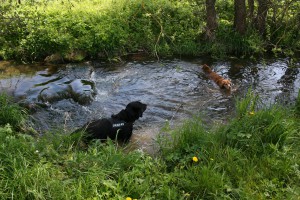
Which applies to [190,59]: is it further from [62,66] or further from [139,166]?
[139,166]

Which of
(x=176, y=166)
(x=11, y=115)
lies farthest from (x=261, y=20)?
(x=11, y=115)

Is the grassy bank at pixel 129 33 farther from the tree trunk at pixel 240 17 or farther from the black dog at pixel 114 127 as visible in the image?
the black dog at pixel 114 127

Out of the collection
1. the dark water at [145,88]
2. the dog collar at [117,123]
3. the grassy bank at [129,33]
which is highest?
the grassy bank at [129,33]

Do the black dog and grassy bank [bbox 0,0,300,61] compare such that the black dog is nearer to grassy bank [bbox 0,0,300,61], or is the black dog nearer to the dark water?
the dark water

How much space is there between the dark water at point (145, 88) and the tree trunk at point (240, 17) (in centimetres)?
121

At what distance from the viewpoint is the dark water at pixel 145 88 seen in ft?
18.7

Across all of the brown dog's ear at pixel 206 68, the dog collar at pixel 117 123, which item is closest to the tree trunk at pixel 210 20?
the brown dog's ear at pixel 206 68

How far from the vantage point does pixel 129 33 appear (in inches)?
352

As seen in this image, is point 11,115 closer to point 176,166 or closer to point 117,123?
point 117,123

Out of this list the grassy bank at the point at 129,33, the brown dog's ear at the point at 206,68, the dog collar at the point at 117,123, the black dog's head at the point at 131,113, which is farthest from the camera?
the grassy bank at the point at 129,33

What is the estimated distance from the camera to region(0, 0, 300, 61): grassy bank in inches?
316

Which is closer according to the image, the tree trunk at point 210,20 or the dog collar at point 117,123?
the dog collar at point 117,123

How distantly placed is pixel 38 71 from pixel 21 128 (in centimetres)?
305

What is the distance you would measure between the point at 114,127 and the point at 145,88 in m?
2.52
